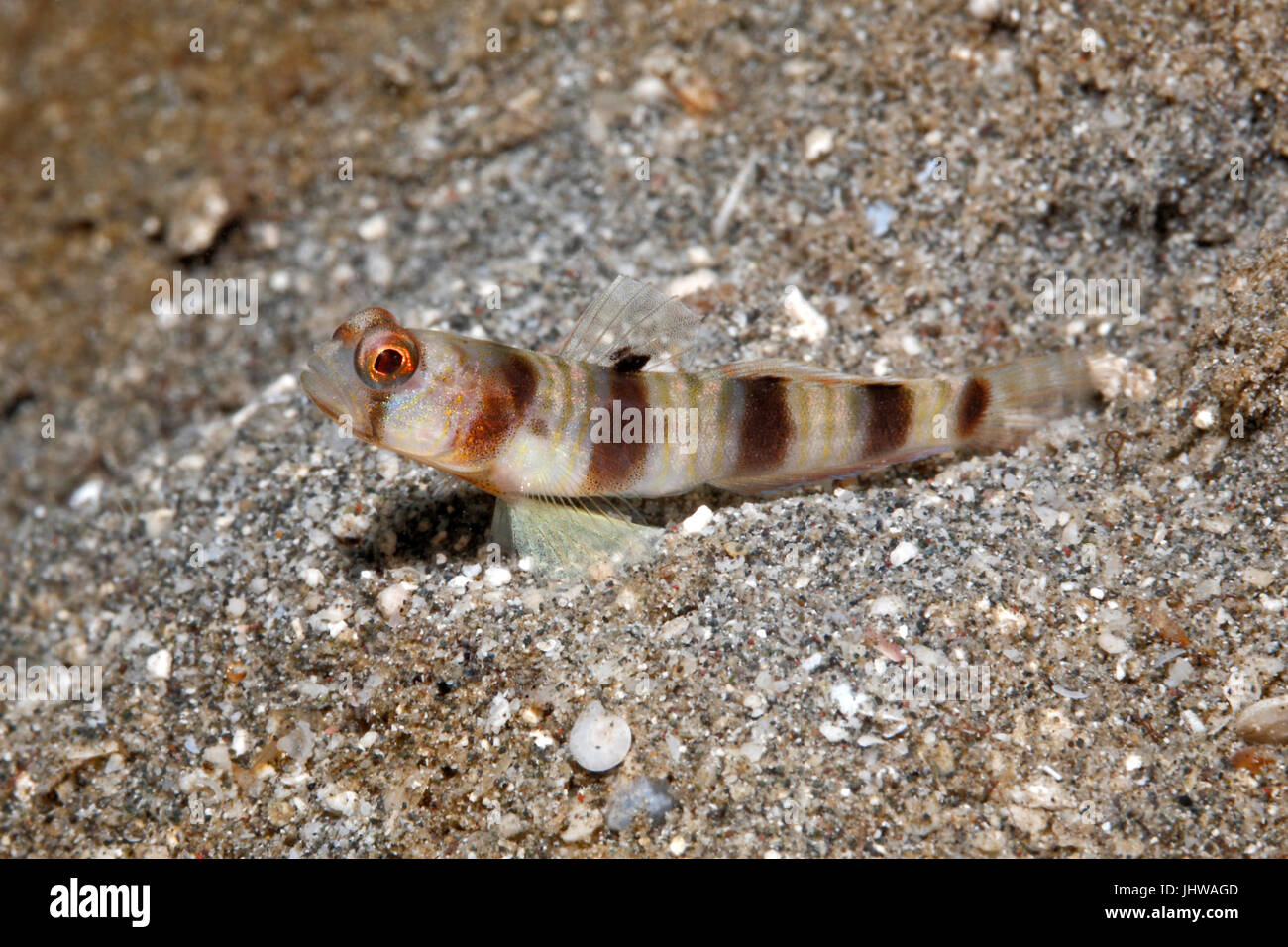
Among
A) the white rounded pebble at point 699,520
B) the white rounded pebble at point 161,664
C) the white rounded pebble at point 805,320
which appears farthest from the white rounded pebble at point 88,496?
the white rounded pebble at point 805,320

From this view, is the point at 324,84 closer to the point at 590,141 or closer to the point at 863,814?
the point at 590,141

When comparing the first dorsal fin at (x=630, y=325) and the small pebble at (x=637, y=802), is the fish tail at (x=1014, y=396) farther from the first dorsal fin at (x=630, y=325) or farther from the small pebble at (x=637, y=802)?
the small pebble at (x=637, y=802)

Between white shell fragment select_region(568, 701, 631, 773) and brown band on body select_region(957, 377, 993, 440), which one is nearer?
white shell fragment select_region(568, 701, 631, 773)

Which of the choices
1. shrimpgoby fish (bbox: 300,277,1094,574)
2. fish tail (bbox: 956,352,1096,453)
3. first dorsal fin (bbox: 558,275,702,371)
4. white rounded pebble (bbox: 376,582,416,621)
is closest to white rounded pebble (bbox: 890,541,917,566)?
shrimpgoby fish (bbox: 300,277,1094,574)

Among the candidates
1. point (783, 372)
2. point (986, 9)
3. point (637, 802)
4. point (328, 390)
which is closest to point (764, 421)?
point (783, 372)

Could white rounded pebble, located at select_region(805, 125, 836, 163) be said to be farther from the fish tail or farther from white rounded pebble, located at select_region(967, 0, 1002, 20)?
the fish tail

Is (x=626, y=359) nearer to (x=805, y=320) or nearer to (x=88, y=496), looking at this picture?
(x=805, y=320)

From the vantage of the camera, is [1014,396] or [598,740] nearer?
[598,740]
